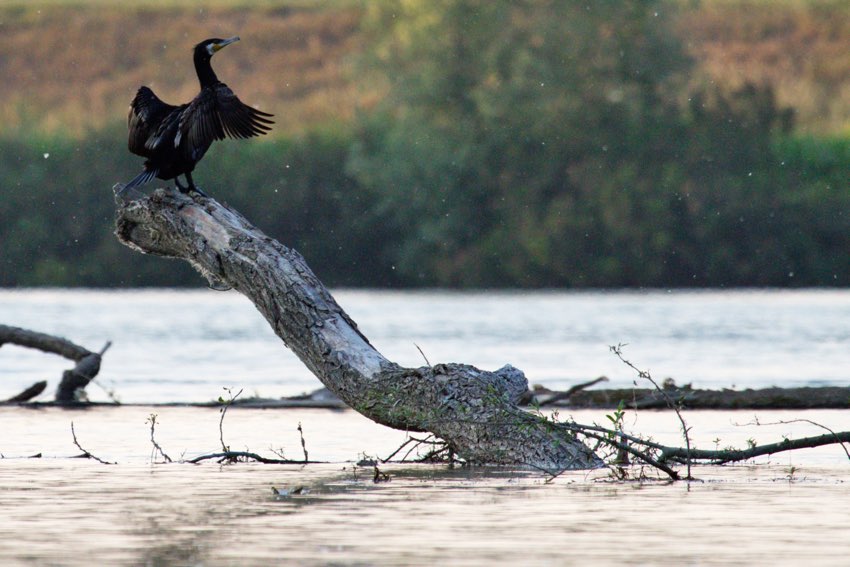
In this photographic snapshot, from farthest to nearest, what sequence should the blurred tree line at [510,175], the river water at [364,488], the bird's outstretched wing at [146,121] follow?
the blurred tree line at [510,175]
the bird's outstretched wing at [146,121]
the river water at [364,488]

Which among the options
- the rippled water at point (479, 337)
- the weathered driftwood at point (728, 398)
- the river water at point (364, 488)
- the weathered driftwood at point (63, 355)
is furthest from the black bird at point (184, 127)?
the rippled water at point (479, 337)

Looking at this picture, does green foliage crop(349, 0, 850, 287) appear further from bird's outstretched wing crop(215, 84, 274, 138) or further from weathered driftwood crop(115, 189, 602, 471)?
weathered driftwood crop(115, 189, 602, 471)

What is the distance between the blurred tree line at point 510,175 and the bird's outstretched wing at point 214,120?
38967 mm

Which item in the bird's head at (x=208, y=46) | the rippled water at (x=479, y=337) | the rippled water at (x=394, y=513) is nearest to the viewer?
the rippled water at (x=394, y=513)

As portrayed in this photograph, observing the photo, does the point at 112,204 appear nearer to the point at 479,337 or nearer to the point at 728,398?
the point at 479,337

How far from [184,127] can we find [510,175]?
139 ft

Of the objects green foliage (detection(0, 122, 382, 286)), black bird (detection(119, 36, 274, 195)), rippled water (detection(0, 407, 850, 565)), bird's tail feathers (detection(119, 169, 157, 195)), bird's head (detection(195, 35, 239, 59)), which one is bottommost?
rippled water (detection(0, 407, 850, 565))

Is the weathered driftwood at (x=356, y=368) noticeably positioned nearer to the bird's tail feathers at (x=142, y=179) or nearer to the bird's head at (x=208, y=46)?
the bird's tail feathers at (x=142, y=179)

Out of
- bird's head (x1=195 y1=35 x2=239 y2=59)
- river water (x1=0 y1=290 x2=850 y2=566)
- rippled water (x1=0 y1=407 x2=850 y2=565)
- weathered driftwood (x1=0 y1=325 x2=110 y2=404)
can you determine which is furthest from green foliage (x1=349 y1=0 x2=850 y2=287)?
bird's head (x1=195 y1=35 x2=239 y2=59)

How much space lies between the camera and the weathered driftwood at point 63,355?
15234 mm

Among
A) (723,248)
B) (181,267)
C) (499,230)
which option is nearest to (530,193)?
(499,230)

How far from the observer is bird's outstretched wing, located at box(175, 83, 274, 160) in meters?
11.2

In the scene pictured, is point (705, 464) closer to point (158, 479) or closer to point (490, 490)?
point (490, 490)

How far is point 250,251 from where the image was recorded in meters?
10.7
